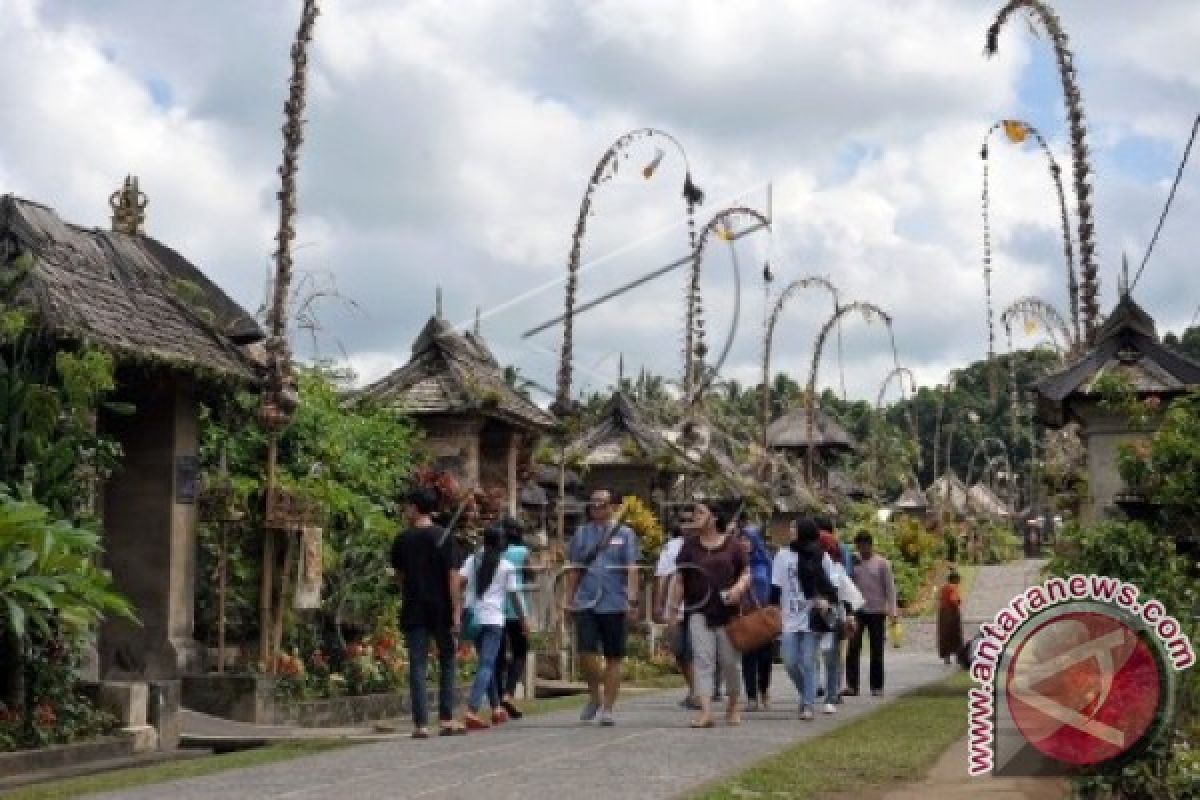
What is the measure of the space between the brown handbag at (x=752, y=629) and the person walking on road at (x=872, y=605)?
484 cm

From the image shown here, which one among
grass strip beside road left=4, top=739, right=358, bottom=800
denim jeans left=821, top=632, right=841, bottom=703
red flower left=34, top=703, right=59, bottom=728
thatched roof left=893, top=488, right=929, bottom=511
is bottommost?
grass strip beside road left=4, top=739, right=358, bottom=800

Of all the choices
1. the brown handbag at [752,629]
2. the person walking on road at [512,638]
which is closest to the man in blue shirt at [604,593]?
the brown handbag at [752,629]

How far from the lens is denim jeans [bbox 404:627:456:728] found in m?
15.7

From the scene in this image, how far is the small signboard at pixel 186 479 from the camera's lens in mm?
18656

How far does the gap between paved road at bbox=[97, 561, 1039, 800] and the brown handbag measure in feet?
2.44

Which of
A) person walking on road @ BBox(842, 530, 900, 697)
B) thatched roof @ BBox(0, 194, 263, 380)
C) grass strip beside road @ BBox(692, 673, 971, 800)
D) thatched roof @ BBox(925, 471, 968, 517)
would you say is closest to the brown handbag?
grass strip beside road @ BBox(692, 673, 971, 800)

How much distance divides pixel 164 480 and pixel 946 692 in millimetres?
9631

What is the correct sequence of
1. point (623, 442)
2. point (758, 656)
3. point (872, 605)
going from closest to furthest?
point (758, 656) < point (872, 605) < point (623, 442)

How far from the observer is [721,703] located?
1983cm

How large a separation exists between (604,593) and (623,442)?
730 inches

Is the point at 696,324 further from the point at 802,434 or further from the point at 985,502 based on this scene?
the point at 985,502

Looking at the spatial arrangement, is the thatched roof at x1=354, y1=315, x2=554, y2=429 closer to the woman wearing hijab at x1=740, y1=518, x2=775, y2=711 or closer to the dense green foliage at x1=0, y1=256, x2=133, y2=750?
the woman wearing hijab at x1=740, y1=518, x2=775, y2=711

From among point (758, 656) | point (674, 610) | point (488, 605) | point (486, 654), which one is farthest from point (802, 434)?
point (486, 654)

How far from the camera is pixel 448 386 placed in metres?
26.1
